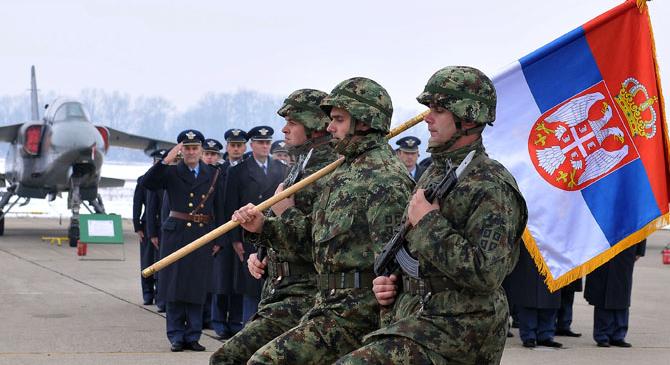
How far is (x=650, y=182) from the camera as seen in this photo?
25.8 feet

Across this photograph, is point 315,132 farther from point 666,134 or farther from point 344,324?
point 666,134

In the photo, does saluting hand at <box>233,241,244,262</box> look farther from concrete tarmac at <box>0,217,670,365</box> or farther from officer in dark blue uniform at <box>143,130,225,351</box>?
concrete tarmac at <box>0,217,670,365</box>

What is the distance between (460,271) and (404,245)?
41 centimetres

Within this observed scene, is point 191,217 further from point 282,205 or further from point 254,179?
point 282,205

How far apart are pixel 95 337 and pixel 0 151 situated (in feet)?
573

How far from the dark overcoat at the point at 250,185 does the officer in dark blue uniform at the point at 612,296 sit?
10.0ft

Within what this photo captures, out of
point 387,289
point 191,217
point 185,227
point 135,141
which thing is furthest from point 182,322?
point 135,141

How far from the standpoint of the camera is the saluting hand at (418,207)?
4.04m

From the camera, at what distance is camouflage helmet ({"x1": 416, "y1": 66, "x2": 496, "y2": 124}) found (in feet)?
14.0

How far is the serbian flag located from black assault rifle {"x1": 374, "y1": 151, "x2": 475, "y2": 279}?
3.32m

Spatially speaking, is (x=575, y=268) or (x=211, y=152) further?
(x=211, y=152)

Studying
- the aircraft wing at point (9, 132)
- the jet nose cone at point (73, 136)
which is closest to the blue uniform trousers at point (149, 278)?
the jet nose cone at point (73, 136)

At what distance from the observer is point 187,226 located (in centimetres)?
1020

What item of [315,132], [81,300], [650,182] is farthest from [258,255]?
[81,300]
